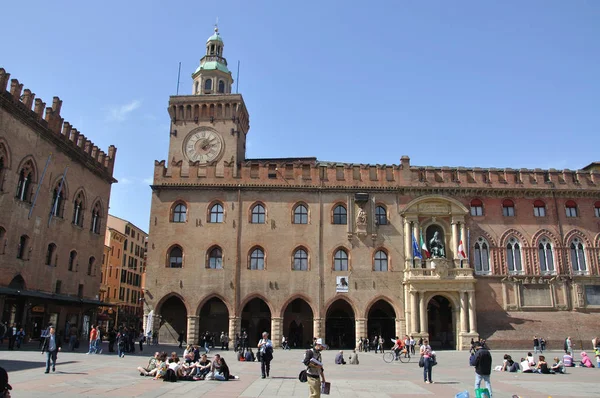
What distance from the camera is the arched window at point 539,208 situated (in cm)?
4116

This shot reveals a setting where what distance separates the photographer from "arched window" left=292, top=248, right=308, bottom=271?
39.3 metres

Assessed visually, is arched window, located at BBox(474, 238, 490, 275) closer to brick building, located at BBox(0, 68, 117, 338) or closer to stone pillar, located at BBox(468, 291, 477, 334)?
stone pillar, located at BBox(468, 291, 477, 334)

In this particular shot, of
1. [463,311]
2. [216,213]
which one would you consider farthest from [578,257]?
[216,213]

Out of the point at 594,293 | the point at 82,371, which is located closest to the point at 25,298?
the point at 82,371

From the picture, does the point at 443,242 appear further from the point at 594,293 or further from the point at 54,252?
the point at 54,252

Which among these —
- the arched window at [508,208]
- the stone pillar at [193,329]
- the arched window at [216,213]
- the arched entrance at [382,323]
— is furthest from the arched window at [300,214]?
the arched window at [508,208]

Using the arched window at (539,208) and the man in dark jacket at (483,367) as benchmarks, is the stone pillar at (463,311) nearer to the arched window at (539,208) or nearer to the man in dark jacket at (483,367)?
the arched window at (539,208)

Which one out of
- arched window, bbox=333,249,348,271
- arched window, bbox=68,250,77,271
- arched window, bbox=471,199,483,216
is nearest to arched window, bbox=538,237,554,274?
arched window, bbox=471,199,483,216

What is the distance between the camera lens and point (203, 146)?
4394 centimetres

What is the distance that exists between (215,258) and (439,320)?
1884 cm

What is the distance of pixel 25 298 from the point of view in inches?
1215

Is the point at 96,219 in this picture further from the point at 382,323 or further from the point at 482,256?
→ the point at 482,256

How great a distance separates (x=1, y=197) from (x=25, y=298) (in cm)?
634

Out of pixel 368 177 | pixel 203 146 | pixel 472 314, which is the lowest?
pixel 472 314
